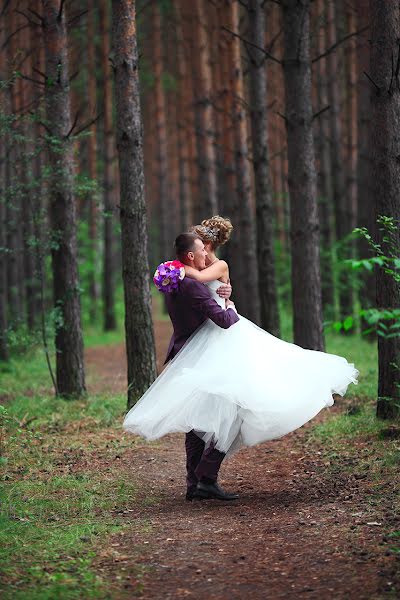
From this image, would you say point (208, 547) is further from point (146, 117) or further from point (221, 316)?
point (146, 117)

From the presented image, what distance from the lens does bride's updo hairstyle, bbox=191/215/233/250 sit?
24.7 ft

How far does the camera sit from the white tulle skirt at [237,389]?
6879 millimetres

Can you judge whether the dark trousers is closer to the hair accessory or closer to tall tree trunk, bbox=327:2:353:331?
the hair accessory

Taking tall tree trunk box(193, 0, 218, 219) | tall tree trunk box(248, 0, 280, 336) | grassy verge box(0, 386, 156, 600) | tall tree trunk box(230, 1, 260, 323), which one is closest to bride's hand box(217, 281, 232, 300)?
grassy verge box(0, 386, 156, 600)

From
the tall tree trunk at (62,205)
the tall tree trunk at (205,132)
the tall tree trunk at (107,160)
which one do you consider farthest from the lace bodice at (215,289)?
the tall tree trunk at (107,160)

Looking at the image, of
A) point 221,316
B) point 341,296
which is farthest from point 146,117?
point 221,316

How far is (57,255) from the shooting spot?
12.5 meters

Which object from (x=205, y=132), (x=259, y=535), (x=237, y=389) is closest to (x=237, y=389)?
(x=237, y=389)

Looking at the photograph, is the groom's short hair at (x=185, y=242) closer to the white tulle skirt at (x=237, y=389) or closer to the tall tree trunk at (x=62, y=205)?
the white tulle skirt at (x=237, y=389)

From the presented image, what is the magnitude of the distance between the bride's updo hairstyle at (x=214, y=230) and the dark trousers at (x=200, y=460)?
1.81 m

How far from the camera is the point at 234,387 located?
688cm

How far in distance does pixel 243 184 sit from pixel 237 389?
1194cm

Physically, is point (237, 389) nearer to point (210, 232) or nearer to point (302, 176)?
point (210, 232)

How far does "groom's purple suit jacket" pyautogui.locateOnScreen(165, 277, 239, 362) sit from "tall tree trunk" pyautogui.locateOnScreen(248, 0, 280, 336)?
877 cm
